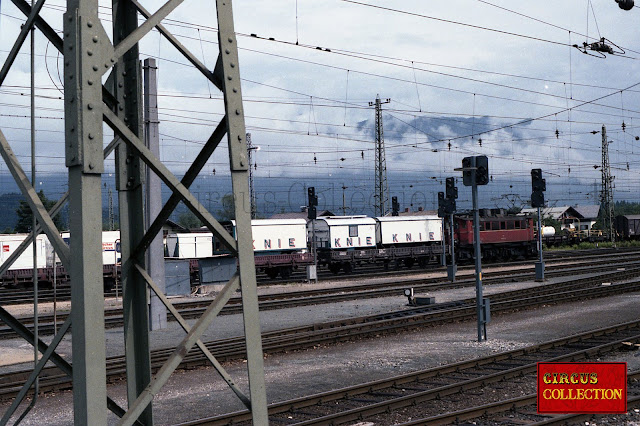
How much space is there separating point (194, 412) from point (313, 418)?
1.86 meters

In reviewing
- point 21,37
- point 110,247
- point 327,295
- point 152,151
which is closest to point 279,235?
point 110,247

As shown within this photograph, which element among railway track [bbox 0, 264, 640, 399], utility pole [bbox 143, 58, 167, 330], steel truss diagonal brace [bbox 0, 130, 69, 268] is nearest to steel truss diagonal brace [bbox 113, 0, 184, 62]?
steel truss diagonal brace [bbox 0, 130, 69, 268]

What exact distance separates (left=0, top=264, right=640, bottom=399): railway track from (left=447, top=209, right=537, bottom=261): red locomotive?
813 inches

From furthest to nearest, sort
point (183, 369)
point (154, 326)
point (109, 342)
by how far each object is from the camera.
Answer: point (154, 326) < point (109, 342) < point (183, 369)

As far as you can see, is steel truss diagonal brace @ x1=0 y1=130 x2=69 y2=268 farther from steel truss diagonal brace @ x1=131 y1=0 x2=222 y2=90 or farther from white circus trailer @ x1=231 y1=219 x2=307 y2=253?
white circus trailer @ x1=231 y1=219 x2=307 y2=253

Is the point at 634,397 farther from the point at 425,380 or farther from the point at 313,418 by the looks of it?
the point at 313,418

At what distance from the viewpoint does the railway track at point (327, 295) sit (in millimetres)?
21609

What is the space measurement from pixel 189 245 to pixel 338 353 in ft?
76.3

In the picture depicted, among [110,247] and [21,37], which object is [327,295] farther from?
[21,37]

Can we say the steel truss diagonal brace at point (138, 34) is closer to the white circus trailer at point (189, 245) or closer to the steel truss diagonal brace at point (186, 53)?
the steel truss diagonal brace at point (186, 53)

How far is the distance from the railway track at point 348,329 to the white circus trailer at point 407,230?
18.3 meters

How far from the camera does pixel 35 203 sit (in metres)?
4.62

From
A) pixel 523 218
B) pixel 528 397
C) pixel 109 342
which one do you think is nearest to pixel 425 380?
pixel 528 397

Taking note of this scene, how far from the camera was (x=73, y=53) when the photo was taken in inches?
163
